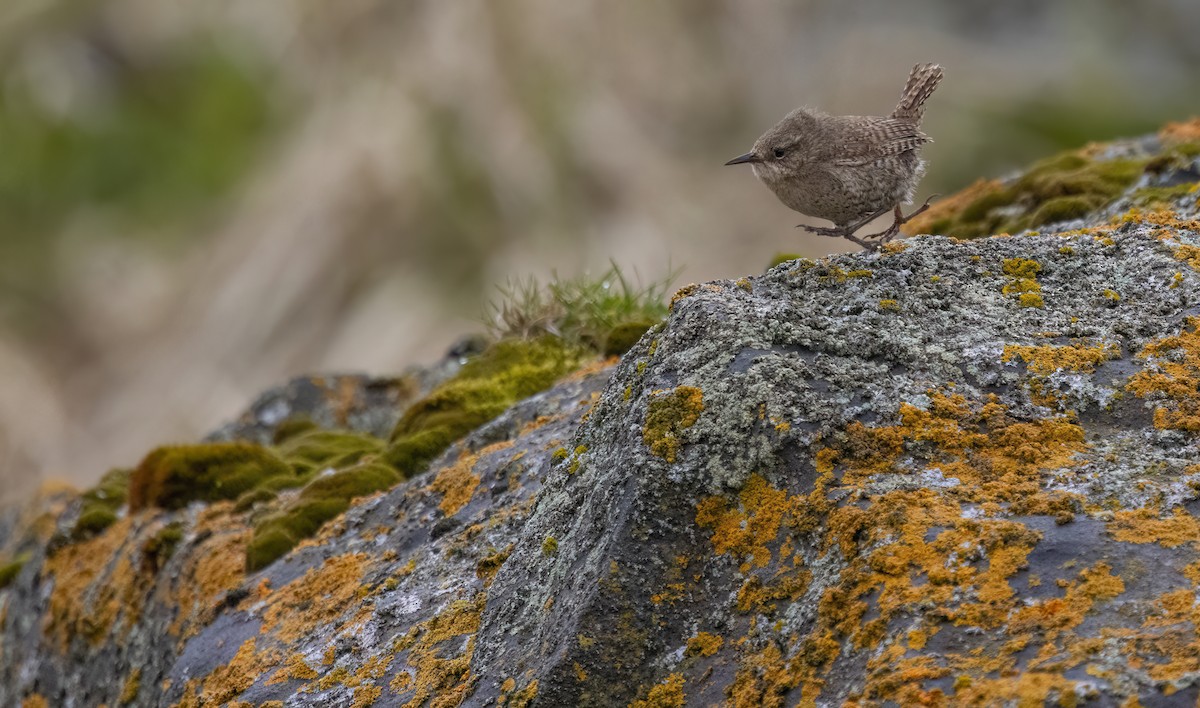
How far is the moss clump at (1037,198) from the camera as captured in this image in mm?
7656

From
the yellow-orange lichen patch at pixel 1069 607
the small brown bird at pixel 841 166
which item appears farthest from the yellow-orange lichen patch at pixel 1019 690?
the small brown bird at pixel 841 166

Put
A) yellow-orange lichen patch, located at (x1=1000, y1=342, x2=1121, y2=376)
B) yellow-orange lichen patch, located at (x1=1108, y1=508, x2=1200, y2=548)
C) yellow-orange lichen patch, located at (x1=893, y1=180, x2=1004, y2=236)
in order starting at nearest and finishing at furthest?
yellow-orange lichen patch, located at (x1=1108, y1=508, x2=1200, y2=548)
yellow-orange lichen patch, located at (x1=1000, y1=342, x2=1121, y2=376)
yellow-orange lichen patch, located at (x1=893, y1=180, x2=1004, y2=236)

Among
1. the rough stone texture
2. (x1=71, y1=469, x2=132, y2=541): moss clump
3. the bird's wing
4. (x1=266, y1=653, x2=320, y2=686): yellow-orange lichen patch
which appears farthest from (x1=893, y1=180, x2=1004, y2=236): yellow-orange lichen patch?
(x1=71, y1=469, x2=132, y2=541): moss clump

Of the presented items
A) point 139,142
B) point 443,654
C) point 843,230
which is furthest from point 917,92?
point 139,142

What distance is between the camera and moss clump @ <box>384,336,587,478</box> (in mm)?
7000

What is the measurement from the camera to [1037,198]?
8336mm

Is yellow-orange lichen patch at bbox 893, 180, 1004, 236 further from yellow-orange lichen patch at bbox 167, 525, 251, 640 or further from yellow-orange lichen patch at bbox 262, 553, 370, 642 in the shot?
yellow-orange lichen patch at bbox 167, 525, 251, 640

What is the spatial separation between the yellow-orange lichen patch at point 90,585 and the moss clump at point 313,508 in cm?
119

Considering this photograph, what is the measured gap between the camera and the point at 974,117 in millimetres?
27094

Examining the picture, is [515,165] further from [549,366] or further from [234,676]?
[234,676]

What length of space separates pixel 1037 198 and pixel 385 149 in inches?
882

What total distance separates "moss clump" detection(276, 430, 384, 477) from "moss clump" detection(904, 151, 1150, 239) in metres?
4.71

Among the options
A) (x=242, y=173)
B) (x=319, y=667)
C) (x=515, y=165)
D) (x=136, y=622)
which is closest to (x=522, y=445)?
(x=319, y=667)

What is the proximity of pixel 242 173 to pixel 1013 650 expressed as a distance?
2961 centimetres
